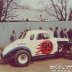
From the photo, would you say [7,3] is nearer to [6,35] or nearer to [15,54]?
[6,35]

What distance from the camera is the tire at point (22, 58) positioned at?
14.4 feet

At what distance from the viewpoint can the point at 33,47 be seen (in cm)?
442

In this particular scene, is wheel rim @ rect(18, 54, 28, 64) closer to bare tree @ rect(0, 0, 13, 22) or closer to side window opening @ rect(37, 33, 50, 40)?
side window opening @ rect(37, 33, 50, 40)

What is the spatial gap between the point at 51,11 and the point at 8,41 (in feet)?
2.43

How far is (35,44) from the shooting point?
443 cm

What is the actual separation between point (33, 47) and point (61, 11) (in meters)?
0.64

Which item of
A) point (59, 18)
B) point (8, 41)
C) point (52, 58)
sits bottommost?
point (52, 58)

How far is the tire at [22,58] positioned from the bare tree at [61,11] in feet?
2.20

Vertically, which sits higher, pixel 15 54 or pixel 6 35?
pixel 6 35

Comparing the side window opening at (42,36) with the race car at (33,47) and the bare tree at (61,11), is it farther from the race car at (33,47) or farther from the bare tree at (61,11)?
the bare tree at (61,11)

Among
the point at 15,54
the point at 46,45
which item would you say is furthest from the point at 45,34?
the point at 15,54

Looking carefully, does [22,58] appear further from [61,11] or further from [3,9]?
[61,11]

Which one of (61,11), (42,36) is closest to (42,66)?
(42,36)

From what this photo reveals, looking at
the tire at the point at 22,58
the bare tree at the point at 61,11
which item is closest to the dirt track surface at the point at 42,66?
the tire at the point at 22,58
